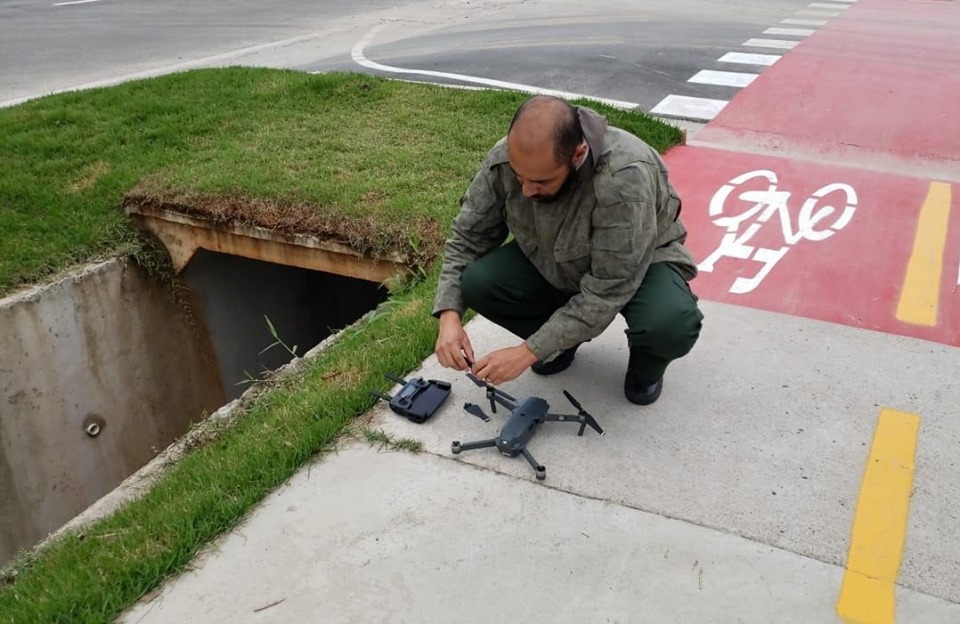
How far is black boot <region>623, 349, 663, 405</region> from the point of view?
11.9ft

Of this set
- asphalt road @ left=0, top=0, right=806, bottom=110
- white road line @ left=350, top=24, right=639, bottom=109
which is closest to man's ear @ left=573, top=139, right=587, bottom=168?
white road line @ left=350, top=24, right=639, bottom=109

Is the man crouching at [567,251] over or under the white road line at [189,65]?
over

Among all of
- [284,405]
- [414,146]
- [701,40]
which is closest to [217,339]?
[414,146]

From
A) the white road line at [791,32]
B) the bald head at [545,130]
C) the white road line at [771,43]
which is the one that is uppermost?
the bald head at [545,130]

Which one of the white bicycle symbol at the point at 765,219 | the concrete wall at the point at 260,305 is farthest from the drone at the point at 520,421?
the concrete wall at the point at 260,305

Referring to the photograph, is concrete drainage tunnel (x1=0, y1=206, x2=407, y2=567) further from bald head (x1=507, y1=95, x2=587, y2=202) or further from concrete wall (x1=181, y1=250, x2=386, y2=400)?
bald head (x1=507, y1=95, x2=587, y2=202)

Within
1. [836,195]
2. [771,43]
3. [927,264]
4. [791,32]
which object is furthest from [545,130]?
[791,32]

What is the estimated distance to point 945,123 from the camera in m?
7.71

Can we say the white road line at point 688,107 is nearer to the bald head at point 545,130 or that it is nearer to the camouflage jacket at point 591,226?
the camouflage jacket at point 591,226

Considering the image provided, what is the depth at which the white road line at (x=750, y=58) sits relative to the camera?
10.3 metres

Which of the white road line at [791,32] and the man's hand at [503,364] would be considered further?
the white road line at [791,32]

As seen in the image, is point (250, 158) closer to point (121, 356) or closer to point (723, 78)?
point (121, 356)

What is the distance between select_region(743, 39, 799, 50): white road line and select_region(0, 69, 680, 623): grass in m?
4.89

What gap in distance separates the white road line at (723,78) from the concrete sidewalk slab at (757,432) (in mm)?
5567
